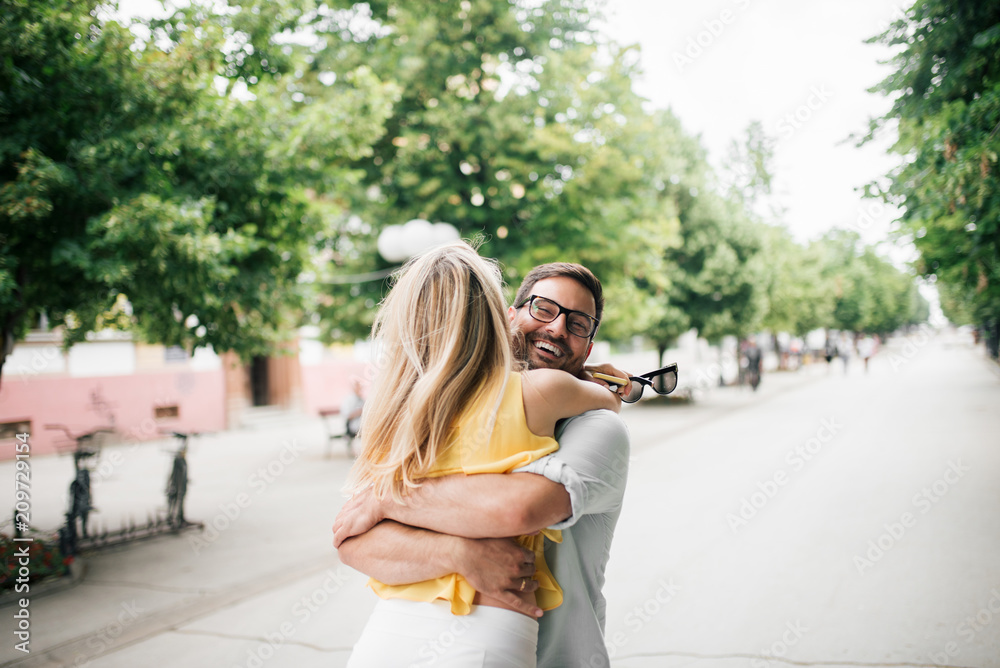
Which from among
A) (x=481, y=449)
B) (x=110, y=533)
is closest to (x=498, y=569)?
(x=481, y=449)

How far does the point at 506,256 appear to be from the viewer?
11.9 meters

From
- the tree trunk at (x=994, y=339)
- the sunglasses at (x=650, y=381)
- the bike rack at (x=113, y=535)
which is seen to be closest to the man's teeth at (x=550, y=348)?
the sunglasses at (x=650, y=381)

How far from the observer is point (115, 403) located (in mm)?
15805

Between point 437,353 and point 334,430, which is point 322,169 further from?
point 334,430

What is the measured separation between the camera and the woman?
57.4 inches

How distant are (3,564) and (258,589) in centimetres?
200

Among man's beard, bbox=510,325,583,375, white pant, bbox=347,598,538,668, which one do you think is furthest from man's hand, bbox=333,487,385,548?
man's beard, bbox=510,325,583,375

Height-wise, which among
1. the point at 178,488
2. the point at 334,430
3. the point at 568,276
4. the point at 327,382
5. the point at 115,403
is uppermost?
the point at 568,276

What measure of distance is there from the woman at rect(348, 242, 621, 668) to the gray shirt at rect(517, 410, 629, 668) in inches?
2.8

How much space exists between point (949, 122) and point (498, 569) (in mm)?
6180

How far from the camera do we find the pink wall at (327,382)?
22.0 metres

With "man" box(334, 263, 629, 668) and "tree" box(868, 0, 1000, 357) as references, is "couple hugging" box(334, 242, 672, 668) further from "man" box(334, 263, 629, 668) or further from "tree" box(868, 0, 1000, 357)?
"tree" box(868, 0, 1000, 357)

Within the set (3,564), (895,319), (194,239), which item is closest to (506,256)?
(194,239)

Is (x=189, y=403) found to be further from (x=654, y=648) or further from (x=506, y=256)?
(x=654, y=648)
